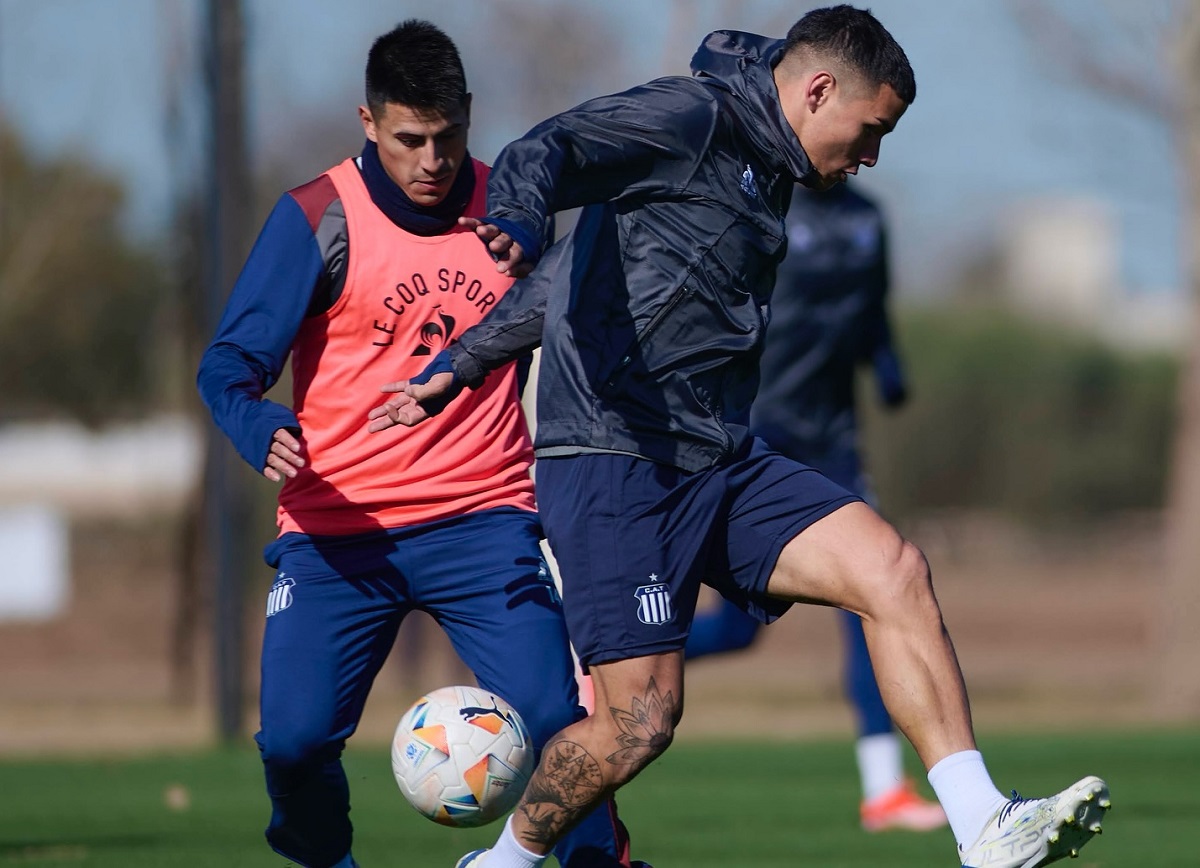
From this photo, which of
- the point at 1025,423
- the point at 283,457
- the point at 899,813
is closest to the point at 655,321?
the point at 283,457

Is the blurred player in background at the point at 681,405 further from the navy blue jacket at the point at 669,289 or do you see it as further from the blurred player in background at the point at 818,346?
the blurred player in background at the point at 818,346

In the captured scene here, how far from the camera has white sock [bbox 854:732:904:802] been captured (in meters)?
8.42

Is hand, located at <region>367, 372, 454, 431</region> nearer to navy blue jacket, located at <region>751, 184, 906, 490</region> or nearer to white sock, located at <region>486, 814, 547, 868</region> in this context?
white sock, located at <region>486, 814, 547, 868</region>

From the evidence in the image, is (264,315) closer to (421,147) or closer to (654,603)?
(421,147)

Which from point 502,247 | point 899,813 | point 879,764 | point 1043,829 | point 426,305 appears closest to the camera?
point 502,247

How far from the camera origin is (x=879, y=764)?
8469 mm

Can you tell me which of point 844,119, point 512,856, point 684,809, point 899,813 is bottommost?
point 684,809

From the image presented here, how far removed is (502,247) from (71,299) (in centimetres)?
2643

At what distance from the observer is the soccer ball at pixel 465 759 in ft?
17.2

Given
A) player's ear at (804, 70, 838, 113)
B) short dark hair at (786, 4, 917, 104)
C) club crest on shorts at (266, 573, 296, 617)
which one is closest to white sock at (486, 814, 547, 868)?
club crest on shorts at (266, 573, 296, 617)

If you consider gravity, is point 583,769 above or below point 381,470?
below

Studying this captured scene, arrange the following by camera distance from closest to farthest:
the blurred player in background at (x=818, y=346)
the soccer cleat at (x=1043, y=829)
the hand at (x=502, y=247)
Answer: the hand at (x=502, y=247) → the soccer cleat at (x=1043, y=829) → the blurred player in background at (x=818, y=346)

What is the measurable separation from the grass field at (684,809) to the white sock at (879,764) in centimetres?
21

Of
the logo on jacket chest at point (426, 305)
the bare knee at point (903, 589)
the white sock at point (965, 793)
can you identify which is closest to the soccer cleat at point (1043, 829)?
the white sock at point (965, 793)
